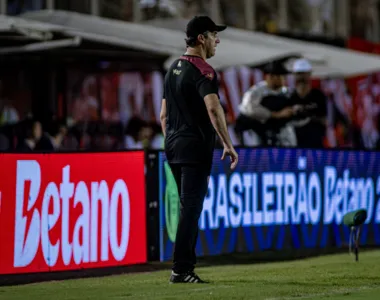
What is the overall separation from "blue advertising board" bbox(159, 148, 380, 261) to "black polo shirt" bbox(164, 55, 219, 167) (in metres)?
2.86

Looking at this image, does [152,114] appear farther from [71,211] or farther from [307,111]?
[71,211]

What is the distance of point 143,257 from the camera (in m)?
12.7

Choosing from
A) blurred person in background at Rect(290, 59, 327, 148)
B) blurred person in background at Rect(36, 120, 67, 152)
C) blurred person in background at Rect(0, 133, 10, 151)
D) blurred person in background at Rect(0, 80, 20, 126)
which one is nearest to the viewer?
blurred person in background at Rect(290, 59, 327, 148)

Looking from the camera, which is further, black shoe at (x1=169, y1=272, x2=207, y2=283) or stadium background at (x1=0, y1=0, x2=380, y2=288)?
stadium background at (x1=0, y1=0, x2=380, y2=288)

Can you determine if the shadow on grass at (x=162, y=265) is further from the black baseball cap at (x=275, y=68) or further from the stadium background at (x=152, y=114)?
the black baseball cap at (x=275, y=68)

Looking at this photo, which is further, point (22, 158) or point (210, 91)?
point (22, 158)

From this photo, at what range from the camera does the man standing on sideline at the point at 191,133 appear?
10109mm

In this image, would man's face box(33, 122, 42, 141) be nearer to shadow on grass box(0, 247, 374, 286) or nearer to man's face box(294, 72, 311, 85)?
man's face box(294, 72, 311, 85)

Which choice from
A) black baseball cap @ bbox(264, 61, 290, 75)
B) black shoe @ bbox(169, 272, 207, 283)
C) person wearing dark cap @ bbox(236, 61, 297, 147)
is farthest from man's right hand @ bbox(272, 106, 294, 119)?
black shoe @ bbox(169, 272, 207, 283)

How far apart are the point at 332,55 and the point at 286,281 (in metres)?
13.2

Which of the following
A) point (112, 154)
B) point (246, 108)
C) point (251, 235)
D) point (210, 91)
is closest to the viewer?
point (210, 91)

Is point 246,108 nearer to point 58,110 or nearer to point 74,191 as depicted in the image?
point 74,191

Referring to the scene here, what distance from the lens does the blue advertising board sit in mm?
13523

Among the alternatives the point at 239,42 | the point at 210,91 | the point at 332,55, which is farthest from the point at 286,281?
the point at 332,55
